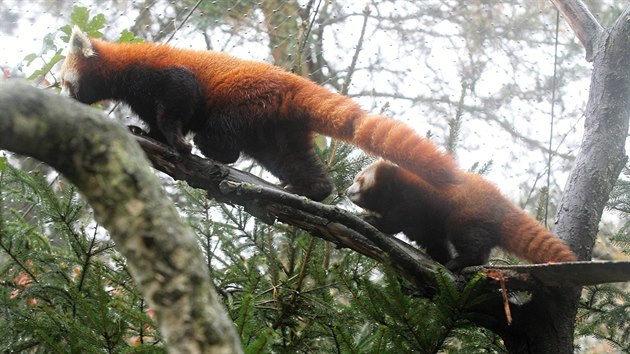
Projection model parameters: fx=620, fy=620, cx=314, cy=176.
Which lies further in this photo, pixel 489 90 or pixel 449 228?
pixel 489 90

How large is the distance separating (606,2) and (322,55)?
238 cm

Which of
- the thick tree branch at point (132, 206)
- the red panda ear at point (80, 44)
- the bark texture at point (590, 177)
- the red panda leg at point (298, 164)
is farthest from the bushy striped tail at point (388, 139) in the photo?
the thick tree branch at point (132, 206)

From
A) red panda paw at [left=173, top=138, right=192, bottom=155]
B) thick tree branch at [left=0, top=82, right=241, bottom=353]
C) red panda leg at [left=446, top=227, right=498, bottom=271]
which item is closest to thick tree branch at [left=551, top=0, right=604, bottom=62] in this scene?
red panda leg at [left=446, top=227, right=498, bottom=271]

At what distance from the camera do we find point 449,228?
3078 millimetres

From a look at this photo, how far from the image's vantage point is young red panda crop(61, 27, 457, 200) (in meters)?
3.03

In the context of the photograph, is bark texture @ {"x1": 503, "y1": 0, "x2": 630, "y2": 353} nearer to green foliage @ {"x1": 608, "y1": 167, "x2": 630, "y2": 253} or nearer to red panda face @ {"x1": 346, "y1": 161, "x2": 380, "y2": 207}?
green foliage @ {"x1": 608, "y1": 167, "x2": 630, "y2": 253}

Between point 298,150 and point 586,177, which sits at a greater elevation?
point 298,150

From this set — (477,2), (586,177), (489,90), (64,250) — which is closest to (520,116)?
(489,90)

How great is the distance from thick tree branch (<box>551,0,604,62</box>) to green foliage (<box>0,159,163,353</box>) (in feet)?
9.30

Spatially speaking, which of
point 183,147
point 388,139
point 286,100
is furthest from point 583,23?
point 183,147

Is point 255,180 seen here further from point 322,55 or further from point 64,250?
point 322,55

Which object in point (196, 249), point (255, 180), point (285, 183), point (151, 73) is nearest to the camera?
point (196, 249)

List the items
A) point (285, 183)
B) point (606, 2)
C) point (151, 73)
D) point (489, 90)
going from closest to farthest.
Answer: point (151, 73)
point (285, 183)
point (606, 2)
point (489, 90)

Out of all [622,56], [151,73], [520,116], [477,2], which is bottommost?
[622,56]
